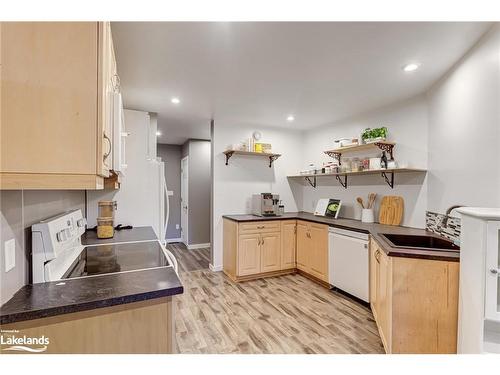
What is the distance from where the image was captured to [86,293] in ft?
3.51

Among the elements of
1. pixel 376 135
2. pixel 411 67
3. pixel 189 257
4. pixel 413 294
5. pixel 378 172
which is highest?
pixel 411 67

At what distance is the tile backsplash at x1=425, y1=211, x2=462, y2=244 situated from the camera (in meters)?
Answer: 2.09

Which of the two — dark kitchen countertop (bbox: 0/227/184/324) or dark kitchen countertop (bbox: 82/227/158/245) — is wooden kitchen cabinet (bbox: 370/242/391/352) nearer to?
dark kitchen countertop (bbox: 0/227/184/324)

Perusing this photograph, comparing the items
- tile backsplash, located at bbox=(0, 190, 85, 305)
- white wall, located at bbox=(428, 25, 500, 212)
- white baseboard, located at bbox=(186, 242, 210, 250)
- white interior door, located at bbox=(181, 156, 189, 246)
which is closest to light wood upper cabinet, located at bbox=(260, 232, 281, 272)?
white wall, located at bbox=(428, 25, 500, 212)

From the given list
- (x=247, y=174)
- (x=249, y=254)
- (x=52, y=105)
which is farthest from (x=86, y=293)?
(x=247, y=174)

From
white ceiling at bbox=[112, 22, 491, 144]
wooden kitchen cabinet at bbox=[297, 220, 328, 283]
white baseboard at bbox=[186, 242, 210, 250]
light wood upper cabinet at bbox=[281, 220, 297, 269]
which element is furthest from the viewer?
white baseboard at bbox=[186, 242, 210, 250]

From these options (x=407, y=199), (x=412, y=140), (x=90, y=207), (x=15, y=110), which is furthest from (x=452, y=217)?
(x=90, y=207)

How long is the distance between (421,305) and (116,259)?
2105 millimetres

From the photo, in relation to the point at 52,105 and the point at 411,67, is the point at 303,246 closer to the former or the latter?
the point at 411,67

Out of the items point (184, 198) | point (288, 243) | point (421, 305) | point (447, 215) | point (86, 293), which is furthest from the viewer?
point (184, 198)

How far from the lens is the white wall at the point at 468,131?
169cm

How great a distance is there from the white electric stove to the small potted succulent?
2.69m

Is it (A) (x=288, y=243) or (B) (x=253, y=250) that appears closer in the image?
(B) (x=253, y=250)
